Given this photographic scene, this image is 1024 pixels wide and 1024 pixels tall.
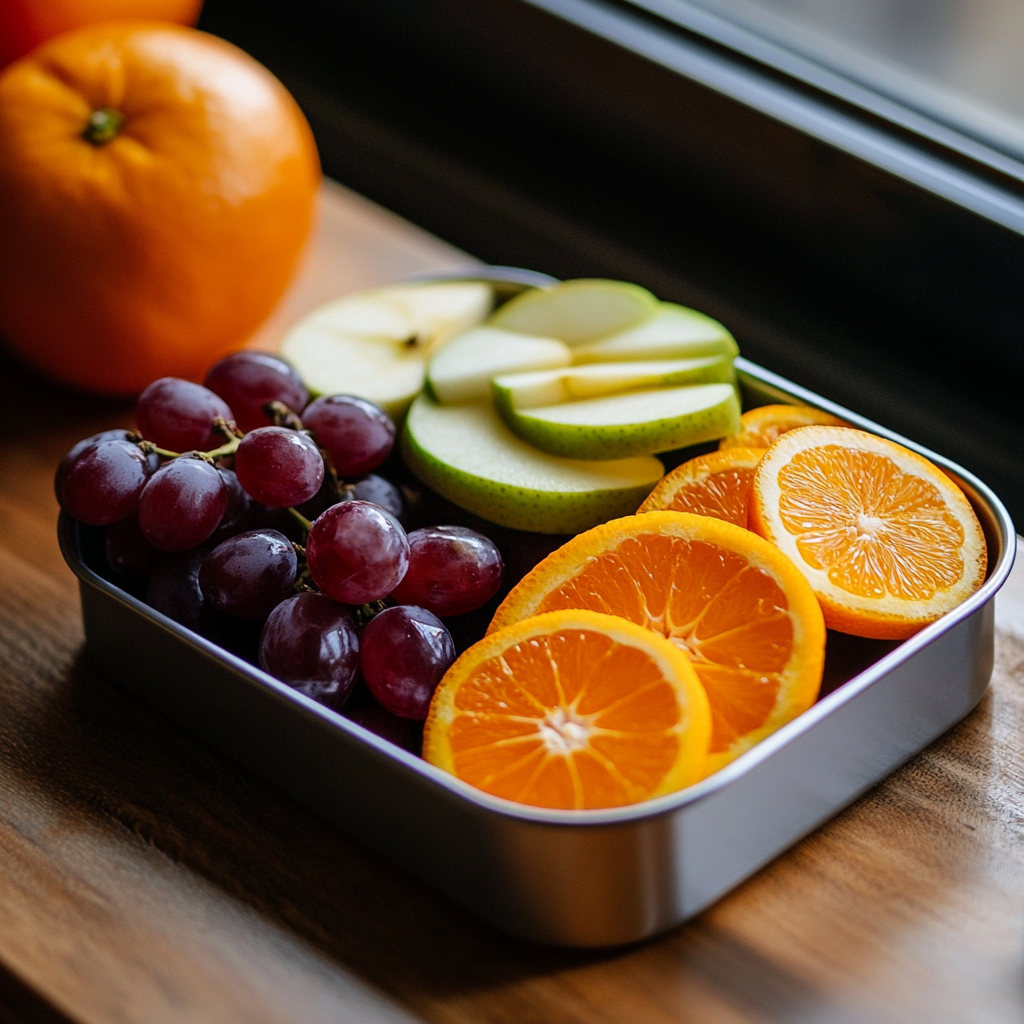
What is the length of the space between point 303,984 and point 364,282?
2.23ft

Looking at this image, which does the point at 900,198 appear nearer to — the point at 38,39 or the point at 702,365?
the point at 702,365

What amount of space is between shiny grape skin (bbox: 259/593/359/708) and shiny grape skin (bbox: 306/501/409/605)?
0.04ft

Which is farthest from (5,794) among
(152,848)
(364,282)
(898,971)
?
(364,282)

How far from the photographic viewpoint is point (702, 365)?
73cm

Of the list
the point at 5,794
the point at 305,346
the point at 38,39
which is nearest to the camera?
the point at 5,794

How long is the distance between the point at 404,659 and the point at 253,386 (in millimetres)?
239

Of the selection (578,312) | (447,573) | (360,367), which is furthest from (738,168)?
(447,573)

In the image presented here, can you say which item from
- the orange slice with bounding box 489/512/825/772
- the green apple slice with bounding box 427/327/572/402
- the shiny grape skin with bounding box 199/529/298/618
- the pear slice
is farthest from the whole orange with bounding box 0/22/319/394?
the orange slice with bounding box 489/512/825/772

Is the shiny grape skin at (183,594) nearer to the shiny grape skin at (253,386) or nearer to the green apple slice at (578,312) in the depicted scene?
the shiny grape skin at (253,386)

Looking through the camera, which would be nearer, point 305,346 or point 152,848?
point 152,848

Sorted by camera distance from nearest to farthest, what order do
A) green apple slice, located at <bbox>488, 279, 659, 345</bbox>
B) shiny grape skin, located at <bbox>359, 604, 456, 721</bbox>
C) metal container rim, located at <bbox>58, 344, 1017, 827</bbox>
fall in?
metal container rim, located at <bbox>58, 344, 1017, 827</bbox> < shiny grape skin, located at <bbox>359, 604, 456, 721</bbox> < green apple slice, located at <bbox>488, 279, 659, 345</bbox>

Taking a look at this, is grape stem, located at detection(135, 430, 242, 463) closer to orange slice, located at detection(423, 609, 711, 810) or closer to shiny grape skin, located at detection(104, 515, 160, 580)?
shiny grape skin, located at detection(104, 515, 160, 580)

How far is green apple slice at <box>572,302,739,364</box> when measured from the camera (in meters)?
0.76

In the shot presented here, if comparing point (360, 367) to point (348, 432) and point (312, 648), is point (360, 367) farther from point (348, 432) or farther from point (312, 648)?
point (312, 648)
